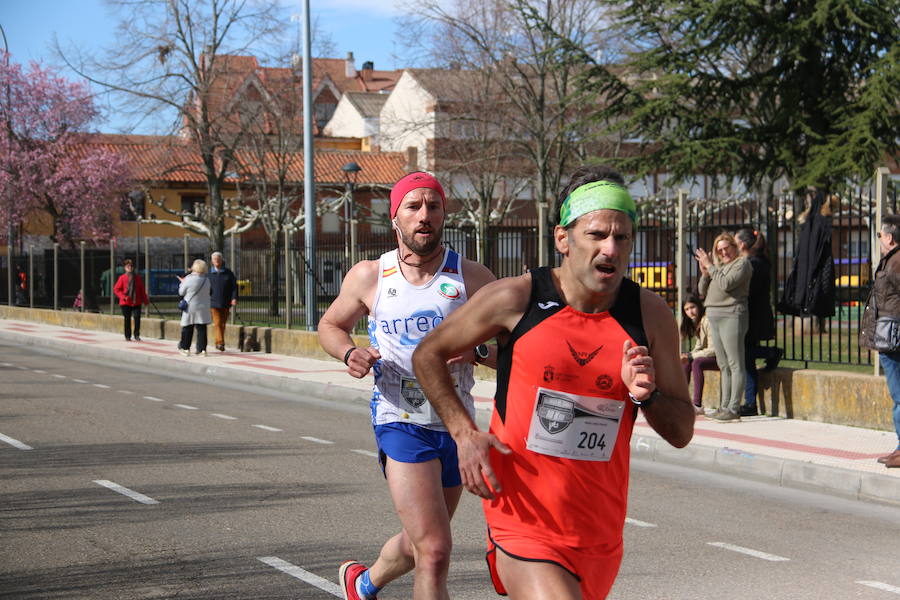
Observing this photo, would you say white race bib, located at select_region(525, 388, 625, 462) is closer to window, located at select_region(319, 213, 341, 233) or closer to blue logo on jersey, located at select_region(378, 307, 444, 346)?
blue logo on jersey, located at select_region(378, 307, 444, 346)

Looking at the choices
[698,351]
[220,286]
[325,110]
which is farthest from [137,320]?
[325,110]

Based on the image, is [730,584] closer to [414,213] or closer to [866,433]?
[414,213]

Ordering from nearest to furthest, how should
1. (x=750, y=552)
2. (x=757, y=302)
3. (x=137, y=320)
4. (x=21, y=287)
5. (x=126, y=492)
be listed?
(x=750, y=552)
(x=126, y=492)
(x=757, y=302)
(x=137, y=320)
(x=21, y=287)

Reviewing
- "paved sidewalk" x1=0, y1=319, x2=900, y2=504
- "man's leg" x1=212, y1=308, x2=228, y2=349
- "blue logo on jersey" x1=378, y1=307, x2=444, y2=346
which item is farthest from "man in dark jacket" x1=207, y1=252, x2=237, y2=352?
"blue logo on jersey" x1=378, y1=307, x2=444, y2=346

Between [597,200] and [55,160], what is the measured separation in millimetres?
50837

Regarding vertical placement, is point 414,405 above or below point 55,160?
below

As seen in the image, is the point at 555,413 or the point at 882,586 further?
the point at 882,586

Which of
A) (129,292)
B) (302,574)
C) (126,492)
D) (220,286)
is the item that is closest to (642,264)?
(126,492)

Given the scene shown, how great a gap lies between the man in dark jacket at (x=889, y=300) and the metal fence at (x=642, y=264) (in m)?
1.79

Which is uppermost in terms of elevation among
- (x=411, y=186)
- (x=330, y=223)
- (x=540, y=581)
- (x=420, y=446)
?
(x=330, y=223)

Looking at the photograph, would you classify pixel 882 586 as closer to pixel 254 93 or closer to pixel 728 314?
pixel 728 314

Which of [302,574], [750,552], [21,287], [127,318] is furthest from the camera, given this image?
[21,287]

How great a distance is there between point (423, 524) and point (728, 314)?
25.3 ft

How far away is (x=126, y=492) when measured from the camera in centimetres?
817
